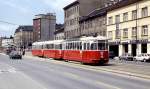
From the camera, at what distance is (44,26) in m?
190

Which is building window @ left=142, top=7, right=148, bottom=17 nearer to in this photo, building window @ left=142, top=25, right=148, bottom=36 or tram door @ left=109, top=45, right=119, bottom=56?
building window @ left=142, top=25, right=148, bottom=36

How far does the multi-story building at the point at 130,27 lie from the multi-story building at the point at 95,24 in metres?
3.22

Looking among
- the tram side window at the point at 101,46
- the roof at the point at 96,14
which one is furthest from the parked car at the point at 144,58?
the roof at the point at 96,14

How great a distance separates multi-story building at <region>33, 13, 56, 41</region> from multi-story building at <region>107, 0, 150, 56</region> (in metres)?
97.5

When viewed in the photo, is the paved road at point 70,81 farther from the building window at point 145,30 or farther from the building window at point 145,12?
the building window at point 145,12

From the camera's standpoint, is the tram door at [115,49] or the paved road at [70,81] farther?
the tram door at [115,49]

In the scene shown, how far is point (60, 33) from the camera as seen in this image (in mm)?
136500

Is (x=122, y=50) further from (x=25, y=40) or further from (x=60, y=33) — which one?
(x=25, y=40)

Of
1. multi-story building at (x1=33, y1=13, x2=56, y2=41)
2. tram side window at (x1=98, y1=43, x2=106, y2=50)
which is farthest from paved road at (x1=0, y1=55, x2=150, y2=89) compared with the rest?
multi-story building at (x1=33, y1=13, x2=56, y2=41)

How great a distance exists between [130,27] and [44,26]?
117 meters

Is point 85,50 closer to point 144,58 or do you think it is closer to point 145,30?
point 144,58

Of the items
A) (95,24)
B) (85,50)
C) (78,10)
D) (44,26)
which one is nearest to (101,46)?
(85,50)

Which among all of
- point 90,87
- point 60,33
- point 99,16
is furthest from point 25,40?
point 90,87

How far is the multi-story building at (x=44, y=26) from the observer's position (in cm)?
18325
